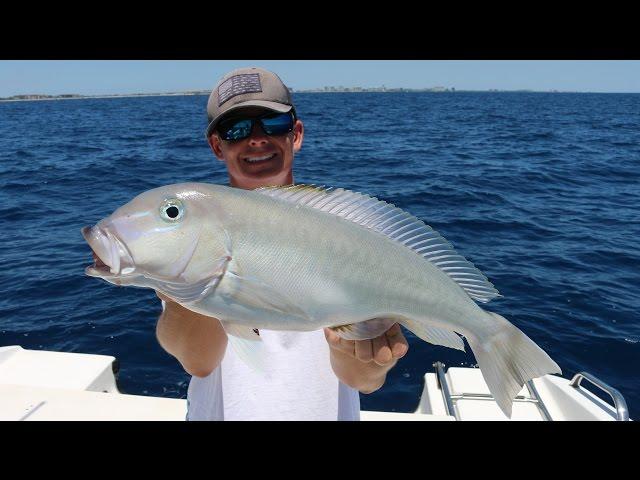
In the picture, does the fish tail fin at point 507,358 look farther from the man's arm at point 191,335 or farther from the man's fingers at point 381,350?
the man's arm at point 191,335

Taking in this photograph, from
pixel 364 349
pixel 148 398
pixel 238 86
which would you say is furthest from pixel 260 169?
pixel 148 398

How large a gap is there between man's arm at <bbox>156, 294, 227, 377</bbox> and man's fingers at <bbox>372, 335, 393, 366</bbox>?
94 cm

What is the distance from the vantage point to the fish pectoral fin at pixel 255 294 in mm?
2252

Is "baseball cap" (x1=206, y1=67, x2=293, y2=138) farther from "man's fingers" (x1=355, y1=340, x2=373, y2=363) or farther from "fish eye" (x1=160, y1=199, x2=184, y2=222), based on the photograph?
"man's fingers" (x1=355, y1=340, x2=373, y2=363)

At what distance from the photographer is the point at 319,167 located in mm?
19359

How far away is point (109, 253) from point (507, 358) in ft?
6.85

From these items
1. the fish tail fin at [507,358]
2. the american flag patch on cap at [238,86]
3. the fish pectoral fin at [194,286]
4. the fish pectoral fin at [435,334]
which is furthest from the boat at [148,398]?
the american flag patch on cap at [238,86]

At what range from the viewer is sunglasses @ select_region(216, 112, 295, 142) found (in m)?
3.25

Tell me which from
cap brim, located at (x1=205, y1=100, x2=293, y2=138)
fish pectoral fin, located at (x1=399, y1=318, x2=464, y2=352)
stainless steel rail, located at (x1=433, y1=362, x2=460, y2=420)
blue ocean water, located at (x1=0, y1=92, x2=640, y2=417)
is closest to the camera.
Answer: fish pectoral fin, located at (x1=399, y1=318, x2=464, y2=352)

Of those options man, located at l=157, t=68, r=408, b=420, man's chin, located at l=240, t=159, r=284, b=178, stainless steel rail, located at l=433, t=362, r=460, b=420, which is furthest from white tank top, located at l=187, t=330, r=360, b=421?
stainless steel rail, located at l=433, t=362, r=460, b=420

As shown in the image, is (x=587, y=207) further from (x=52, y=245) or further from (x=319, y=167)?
(x=52, y=245)

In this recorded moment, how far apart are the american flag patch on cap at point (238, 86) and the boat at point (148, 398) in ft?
9.16
